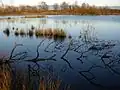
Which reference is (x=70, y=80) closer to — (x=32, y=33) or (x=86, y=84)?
(x=86, y=84)

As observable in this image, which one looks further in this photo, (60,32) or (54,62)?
(60,32)

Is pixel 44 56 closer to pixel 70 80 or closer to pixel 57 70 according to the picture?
pixel 57 70

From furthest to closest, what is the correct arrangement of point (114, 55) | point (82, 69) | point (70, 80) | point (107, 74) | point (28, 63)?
point (114, 55), point (28, 63), point (82, 69), point (107, 74), point (70, 80)

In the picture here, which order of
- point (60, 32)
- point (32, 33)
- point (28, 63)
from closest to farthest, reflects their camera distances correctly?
point (28, 63)
point (60, 32)
point (32, 33)

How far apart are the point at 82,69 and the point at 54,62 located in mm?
1102

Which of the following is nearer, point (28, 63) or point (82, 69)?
point (82, 69)

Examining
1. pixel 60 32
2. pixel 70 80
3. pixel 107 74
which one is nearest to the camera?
pixel 70 80

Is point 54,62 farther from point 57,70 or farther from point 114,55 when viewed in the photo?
point 114,55

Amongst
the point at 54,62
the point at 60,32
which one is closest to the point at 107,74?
the point at 54,62

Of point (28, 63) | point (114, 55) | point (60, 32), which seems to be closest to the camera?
point (28, 63)

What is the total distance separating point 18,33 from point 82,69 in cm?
929

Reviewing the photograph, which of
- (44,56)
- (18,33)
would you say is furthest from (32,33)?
(44,56)

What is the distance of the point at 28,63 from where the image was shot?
7.70 meters

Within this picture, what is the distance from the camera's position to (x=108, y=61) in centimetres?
790
